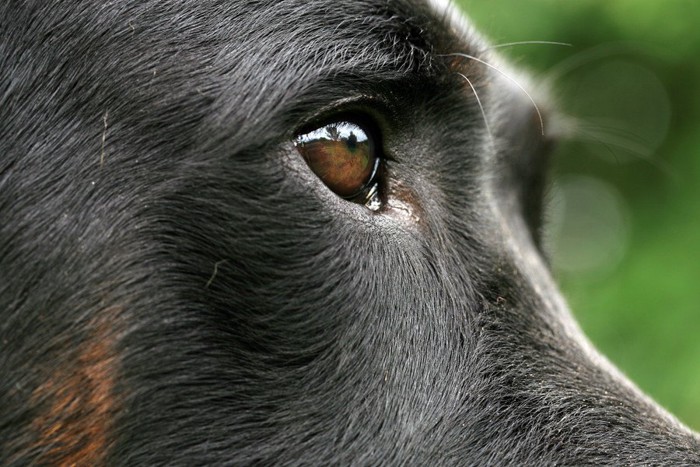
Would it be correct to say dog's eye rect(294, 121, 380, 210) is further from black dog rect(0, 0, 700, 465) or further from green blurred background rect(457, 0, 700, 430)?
green blurred background rect(457, 0, 700, 430)

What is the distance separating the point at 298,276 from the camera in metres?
2.42

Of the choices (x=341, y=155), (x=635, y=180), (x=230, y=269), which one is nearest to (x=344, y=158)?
(x=341, y=155)

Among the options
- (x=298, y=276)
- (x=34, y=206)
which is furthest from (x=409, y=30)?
(x=34, y=206)

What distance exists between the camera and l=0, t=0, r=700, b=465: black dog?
2291 mm

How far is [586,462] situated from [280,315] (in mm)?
925

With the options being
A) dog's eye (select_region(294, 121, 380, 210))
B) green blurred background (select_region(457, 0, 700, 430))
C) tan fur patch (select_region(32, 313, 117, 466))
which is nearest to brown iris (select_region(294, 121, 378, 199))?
dog's eye (select_region(294, 121, 380, 210))

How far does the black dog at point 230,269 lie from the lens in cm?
229

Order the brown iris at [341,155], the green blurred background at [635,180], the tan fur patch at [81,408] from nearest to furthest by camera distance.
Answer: the tan fur patch at [81,408], the brown iris at [341,155], the green blurred background at [635,180]

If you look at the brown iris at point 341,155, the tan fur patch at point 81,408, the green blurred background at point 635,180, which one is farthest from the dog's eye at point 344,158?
the green blurred background at point 635,180

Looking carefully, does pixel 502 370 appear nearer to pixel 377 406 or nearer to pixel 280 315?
pixel 377 406

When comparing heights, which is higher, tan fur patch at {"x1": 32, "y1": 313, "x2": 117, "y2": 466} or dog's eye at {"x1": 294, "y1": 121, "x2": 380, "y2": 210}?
dog's eye at {"x1": 294, "y1": 121, "x2": 380, "y2": 210}

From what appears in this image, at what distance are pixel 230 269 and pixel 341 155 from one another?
47 centimetres

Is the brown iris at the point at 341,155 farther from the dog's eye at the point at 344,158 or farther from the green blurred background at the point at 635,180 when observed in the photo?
the green blurred background at the point at 635,180

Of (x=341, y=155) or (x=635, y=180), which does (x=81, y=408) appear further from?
(x=635, y=180)
